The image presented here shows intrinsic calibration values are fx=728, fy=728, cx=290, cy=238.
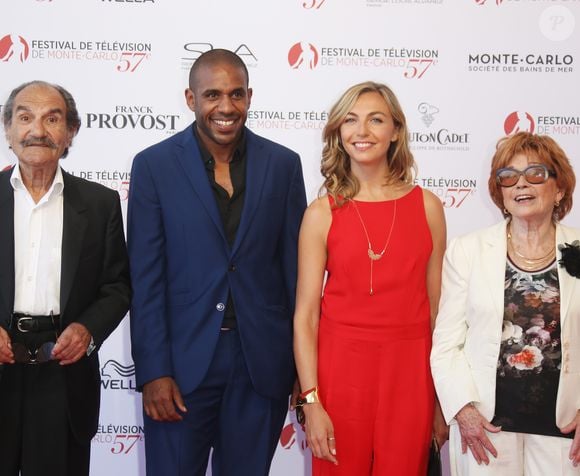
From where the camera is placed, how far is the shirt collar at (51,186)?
2.54m

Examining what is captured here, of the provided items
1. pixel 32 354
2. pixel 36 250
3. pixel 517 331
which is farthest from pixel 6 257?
pixel 517 331

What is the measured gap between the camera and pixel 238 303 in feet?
8.23

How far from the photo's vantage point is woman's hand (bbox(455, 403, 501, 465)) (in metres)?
2.38

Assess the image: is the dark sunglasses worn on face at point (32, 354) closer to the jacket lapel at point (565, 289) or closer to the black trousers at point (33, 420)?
the black trousers at point (33, 420)

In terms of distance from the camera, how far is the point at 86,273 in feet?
8.32

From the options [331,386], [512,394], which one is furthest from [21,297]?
[512,394]

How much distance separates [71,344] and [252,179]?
0.83 metres

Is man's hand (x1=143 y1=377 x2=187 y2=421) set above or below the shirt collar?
below

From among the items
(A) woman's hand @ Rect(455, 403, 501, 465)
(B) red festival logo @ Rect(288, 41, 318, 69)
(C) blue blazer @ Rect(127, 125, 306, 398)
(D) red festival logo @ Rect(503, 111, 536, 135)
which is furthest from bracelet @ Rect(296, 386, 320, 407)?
(D) red festival logo @ Rect(503, 111, 536, 135)

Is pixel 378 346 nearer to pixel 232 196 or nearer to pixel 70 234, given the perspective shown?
pixel 232 196

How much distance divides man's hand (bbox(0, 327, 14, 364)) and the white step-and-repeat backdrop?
1.47m

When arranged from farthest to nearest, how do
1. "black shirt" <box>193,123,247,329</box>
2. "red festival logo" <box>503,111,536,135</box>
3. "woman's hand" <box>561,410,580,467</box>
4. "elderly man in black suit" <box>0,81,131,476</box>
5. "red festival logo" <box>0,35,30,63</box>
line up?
"red festival logo" <box>503,111,536,135</box> < "red festival logo" <box>0,35,30,63</box> < "black shirt" <box>193,123,247,329</box> < "elderly man in black suit" <box>0,81,131,476</box> < "woman's hand" <box>561,410,580,467</box>

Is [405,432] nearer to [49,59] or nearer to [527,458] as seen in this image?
[527,458]

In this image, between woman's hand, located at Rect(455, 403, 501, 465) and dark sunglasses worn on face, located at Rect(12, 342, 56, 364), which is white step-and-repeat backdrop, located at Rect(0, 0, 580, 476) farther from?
woman's hand, located at Rect(455, 403, 501, 465)
